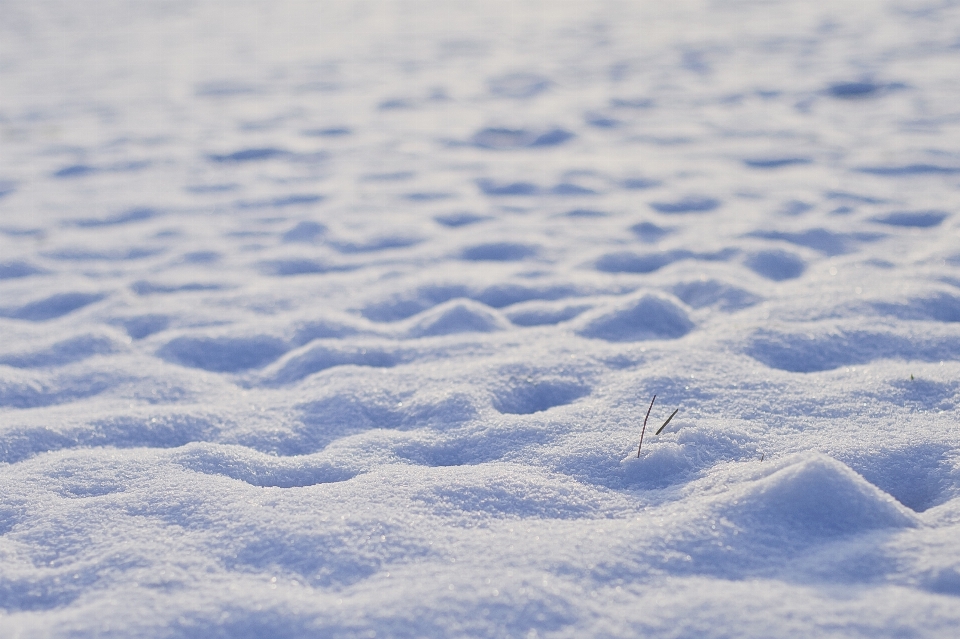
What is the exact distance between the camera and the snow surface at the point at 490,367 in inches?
51.3

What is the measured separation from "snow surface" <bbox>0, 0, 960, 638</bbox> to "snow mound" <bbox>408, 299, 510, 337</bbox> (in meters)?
0.01

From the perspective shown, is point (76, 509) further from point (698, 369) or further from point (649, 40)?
point (649, 40)

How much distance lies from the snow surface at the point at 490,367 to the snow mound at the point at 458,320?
12 millimetres

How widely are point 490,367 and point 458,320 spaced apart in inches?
16.0

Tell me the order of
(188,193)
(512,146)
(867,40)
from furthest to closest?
1. (867,40)
2. (512,146)
3. (188,193)

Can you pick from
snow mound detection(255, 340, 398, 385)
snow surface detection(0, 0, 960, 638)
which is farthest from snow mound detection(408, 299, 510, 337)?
snow mound detection(255, 340, 398, 385)

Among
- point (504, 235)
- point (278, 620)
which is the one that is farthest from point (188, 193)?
point (278, 620)

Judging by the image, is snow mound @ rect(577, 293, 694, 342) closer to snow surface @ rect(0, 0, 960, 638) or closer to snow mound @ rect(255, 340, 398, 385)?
snow surface @ rect(0, 0, 960, 638)

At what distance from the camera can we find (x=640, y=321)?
2.43 m

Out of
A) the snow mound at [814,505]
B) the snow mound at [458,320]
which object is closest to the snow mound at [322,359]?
the snow mound at [458,320]

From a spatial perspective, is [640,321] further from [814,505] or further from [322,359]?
[814,505]

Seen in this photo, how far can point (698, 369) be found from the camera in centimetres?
206

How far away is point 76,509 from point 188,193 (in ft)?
9.02

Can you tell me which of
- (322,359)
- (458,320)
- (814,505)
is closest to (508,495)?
(814,505)
